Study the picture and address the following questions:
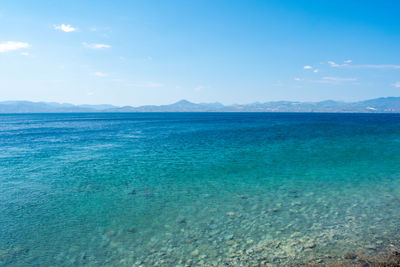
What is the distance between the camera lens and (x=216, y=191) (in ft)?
55.9

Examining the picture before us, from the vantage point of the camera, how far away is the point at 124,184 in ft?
62.8

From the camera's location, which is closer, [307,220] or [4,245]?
[4,245]

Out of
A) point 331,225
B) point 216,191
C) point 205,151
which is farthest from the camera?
point 205,151

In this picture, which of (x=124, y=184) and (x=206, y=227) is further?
(x=124, y=184)

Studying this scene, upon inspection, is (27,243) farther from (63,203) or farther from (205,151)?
(205,151)

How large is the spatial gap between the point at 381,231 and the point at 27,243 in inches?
606

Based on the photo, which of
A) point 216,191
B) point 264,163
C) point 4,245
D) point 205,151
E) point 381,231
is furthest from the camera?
point 205,151

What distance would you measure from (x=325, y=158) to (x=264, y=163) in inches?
312

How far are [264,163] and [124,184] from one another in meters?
14.1

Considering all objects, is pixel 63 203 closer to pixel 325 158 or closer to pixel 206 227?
pixel 206 227

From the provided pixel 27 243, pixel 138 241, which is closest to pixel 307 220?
pixel 138 241

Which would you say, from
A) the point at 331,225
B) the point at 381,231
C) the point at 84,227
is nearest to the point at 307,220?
the point at 331,225

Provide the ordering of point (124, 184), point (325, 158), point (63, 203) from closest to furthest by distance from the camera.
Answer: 1. point (63, 203)
2. point (124, 184)
3. point (325, 158)

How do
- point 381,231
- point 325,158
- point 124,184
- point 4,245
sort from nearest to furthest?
1. point 4,245
2. point 381,231
3. point 124,184
4. point 325,158
